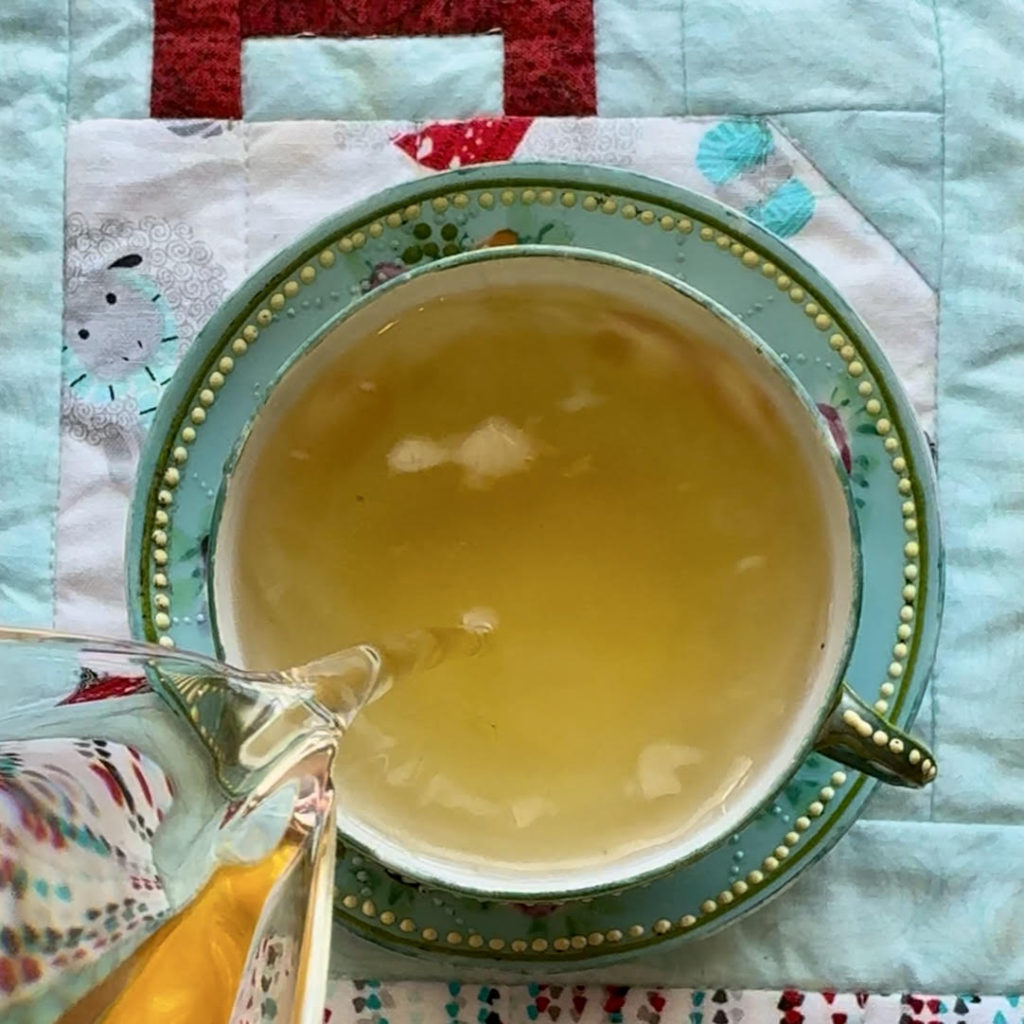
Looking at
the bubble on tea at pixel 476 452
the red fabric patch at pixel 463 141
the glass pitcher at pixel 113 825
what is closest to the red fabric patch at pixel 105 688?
the glass pitcher at pixel 113 825

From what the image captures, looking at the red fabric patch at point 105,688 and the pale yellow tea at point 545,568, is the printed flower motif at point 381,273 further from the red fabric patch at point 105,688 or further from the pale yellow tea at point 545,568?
the red fabric patch at point 105,688

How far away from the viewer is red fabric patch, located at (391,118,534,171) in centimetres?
58

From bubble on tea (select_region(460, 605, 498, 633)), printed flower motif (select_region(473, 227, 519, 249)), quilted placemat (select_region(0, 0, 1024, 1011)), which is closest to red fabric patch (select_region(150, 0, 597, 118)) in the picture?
quilted placemat (select_region(0, 0, 1024, 1011))

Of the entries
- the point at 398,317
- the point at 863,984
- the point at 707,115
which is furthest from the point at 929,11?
the point at 863,984

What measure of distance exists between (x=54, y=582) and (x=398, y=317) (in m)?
0.20

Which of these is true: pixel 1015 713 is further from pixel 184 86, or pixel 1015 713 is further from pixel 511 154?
pixel 184 86

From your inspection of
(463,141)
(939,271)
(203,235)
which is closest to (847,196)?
(939,271)

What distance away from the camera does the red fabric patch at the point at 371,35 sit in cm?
59

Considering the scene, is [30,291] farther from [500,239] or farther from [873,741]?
[873,741]

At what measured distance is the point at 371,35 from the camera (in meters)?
0.59

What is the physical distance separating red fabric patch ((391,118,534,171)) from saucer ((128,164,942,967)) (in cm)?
8

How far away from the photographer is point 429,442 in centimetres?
50

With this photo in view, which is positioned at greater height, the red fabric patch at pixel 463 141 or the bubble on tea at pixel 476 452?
the red fabric patch at pixel 463 141

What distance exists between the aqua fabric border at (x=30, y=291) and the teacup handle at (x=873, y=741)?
Result: 1.01ft
